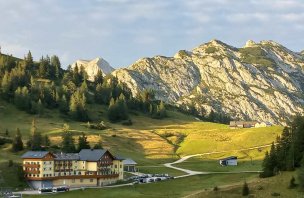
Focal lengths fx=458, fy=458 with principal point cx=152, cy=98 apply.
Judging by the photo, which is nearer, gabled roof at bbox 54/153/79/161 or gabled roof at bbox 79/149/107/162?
gabled roof at bbox 54/153/79/161

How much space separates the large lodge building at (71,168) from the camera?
374ft

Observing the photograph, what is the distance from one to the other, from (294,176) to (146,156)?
84955 millimetres

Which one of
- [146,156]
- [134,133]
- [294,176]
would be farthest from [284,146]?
[134,133]

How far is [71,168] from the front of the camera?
394 feet

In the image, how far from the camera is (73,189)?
10888 cm

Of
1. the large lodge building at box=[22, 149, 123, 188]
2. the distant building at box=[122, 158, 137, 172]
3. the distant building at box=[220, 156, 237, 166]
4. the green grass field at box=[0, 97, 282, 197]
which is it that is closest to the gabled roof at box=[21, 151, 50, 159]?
the large lodge building at box=[22, 149, 123, 188]

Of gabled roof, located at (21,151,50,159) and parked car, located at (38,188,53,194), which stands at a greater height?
gabled roof, located at (21,151,50,159)

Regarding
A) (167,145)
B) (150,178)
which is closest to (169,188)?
(150,178)

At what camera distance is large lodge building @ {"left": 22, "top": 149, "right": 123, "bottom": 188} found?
114000 mm

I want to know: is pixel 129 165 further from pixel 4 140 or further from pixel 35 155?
pixel 4 140

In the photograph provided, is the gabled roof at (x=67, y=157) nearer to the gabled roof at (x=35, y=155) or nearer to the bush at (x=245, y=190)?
the gabled roof at (x=35, y=155)

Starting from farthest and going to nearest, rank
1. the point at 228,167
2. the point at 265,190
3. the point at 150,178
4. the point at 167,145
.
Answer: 1. the point at 167,145
2. the point at 228,167
3. the point at 150,178
4. the point at 265,190

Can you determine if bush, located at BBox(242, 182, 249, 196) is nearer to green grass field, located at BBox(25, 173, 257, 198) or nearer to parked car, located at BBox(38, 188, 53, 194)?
green grass field, located at BBox(25, 173, 257, 198)

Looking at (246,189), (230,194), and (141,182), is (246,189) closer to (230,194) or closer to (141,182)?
(230,194)
